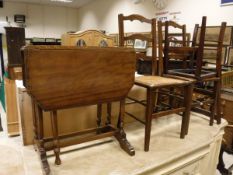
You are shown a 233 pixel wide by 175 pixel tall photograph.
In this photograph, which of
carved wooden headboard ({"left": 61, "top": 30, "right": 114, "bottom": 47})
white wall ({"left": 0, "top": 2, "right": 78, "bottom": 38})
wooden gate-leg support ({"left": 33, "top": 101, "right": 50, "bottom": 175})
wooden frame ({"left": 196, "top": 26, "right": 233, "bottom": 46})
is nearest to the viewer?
wooden gate-leg support ({"left": 33, "top": 101, "right": 50, "bottom": 175})

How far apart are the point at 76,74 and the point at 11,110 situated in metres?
1.75

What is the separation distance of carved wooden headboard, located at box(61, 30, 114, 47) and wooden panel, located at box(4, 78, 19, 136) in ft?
5.17

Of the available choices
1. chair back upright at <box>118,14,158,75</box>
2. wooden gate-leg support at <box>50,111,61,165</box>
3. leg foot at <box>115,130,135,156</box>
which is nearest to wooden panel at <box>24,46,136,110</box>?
wooden gate-leg support at <box>50,111,61,165</box>

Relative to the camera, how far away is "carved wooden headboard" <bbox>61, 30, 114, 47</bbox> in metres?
3.86

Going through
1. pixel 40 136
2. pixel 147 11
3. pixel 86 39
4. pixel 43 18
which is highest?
pixel 43 18

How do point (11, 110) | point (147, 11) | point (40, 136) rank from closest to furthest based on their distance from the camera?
point (40, 136) < point (11, 110) < point (147, 11)

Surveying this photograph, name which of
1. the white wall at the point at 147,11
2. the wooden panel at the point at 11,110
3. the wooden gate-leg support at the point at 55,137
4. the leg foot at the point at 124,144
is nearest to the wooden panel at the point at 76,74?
the wooden gate-leg support at the point at 55,137

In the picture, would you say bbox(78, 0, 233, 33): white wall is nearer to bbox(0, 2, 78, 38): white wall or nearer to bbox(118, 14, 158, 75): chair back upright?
bbox(0, 2, 78, 38): white wall

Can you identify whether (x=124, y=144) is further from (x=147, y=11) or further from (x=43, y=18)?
(x=43, y=18)

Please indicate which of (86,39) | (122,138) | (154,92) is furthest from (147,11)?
(122,138)

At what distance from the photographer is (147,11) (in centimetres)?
475

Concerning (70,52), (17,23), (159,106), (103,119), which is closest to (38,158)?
(103,119)

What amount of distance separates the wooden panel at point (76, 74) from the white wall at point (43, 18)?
8474 mm

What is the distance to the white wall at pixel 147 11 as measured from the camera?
3273 mm
